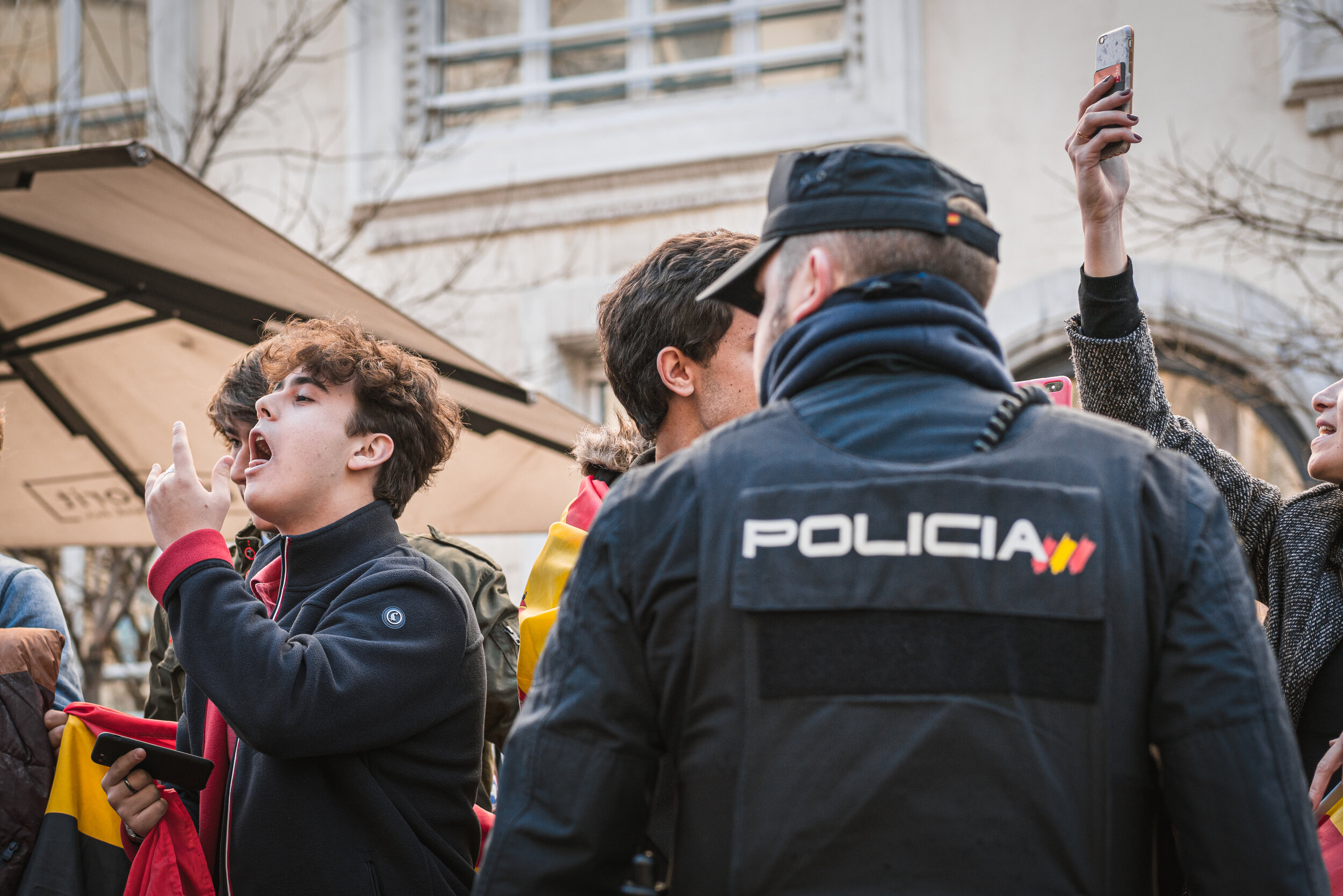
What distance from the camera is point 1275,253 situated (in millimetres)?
6539

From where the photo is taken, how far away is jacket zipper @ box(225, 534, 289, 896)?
6.93 ft

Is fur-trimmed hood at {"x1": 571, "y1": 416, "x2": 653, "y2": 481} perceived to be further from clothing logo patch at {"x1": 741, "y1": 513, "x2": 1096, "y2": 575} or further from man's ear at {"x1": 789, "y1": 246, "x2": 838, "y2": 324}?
clothing logo patch at {"x1": 741, "y1": 513, "x2": 1096, "y2": 575}

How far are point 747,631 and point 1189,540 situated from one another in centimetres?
49

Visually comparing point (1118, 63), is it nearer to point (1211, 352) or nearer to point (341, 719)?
point (341, 719)

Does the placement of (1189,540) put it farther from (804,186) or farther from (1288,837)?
(804,186)

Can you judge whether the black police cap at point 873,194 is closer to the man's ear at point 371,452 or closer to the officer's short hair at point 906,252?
the officer's short hair at point 906,252

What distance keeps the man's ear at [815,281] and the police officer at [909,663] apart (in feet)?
0.14

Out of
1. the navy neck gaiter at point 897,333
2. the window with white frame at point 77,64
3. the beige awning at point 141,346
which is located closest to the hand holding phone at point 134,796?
the navy neck gaiter at point 897,333

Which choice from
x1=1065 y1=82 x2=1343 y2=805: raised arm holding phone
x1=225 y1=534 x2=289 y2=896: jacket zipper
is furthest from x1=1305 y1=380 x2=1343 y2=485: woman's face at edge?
x1=225 y1=534 x2=289 y2=896: jacket zipper

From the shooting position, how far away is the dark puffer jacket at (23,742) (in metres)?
2.34

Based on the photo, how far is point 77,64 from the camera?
856cm

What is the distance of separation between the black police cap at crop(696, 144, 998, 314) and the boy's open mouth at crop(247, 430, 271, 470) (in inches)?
50.2

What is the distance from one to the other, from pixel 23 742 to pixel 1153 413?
219 centimetres

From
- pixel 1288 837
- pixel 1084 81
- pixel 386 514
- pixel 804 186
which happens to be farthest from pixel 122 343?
pixel 1084 81
